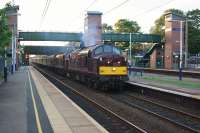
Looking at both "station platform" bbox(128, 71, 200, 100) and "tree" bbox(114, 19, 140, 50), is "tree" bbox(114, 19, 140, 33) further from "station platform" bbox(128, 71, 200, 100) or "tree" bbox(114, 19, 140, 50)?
"station platform" bbox(128, 71, 200, 100)

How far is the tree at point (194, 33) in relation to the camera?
110 meters

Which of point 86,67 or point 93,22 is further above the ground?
point 93,22

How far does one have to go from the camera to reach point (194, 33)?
11225 cm

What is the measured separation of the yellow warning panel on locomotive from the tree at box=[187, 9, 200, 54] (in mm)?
85338

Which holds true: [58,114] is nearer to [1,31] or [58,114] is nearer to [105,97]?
[105,97]

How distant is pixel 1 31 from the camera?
94.0ft

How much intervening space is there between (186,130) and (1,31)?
18.1 m

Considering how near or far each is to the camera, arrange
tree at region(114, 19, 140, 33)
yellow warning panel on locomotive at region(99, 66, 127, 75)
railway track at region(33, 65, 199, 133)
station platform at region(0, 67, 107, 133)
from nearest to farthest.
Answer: station platform at region(0, 67, 107, 133)
railway track at region(33, 65, 199, 133)
yellow warning panel on locomotive at region(99, 66, 127, 75)
tree at region(114, 19, 140, 33)

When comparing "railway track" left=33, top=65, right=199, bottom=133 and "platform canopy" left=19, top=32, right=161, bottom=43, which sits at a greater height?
"platform canopy" left=19, top=32, right=161, bottom=43

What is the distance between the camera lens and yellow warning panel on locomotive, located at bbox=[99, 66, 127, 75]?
2619cm

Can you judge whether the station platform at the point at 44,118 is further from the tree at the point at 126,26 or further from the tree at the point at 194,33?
the tree at the point at 126,26

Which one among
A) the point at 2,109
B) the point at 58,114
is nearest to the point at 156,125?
the point at 58,114

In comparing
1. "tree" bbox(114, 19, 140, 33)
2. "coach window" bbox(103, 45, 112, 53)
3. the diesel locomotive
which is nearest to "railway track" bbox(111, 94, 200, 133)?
the diesel locomotive

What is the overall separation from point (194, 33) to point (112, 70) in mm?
89345
